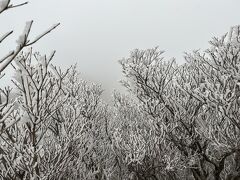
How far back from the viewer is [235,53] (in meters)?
7.67

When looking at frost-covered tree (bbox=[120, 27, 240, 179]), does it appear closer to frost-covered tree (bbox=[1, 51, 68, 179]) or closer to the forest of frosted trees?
the forest of frosted trees

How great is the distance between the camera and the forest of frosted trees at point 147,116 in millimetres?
5094

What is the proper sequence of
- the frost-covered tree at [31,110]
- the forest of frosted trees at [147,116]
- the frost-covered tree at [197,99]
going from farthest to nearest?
the frost-covered tree at [197,99] < the forest of frosted trees at [147,116] < the frost-covered tree at [31,110]

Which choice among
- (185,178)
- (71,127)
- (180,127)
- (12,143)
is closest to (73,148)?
(71,127)

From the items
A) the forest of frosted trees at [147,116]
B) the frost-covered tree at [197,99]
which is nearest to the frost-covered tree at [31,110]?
the forest of frosted trees at [147,116]

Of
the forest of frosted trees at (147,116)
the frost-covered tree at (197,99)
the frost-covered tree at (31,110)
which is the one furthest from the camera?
the frost-covered tree at (197,99)

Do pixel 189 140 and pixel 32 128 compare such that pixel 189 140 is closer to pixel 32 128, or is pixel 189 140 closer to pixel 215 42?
pixel 215 42

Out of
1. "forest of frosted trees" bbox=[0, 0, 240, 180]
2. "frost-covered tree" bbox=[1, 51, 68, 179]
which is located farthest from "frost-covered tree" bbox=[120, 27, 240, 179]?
"frost-covered tree" bbox=[1, 51, 68, 179]

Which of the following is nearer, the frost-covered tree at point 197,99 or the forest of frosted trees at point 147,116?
the forest of frosted trees at point 147,116

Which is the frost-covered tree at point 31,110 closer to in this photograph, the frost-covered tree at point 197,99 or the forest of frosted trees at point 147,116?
the forest of frosted trees at point 147,116

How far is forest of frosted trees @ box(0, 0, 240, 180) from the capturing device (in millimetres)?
5094

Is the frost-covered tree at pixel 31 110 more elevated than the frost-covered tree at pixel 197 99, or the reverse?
the frost-covered tree at pixel 197 99

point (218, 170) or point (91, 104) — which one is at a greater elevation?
point (91, 104)

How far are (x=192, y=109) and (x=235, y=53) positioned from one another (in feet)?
7.34
